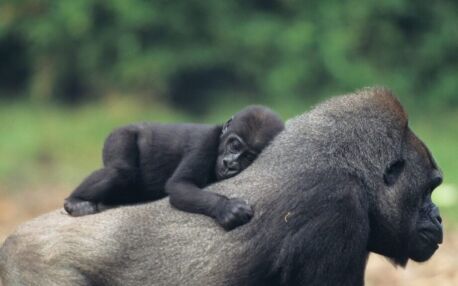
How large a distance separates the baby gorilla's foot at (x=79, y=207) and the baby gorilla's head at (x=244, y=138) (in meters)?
0.77

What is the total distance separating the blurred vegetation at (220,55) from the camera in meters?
14.8

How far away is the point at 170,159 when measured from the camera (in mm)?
6602

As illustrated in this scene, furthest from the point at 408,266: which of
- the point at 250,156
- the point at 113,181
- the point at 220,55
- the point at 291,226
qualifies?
the point at 220,55

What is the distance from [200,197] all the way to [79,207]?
741 mm

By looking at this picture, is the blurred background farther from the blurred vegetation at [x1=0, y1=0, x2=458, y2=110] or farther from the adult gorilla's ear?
the adult gorilla's ear

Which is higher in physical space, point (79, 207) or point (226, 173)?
point (226, 173)

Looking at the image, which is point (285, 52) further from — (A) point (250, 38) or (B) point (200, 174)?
(B) point (200, 174)

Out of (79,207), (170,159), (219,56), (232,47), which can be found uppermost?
(232,47)

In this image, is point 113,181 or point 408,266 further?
point 408,266

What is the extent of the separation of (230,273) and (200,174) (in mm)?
→ 829

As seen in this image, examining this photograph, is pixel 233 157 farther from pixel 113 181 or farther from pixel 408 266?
pixel 408 266

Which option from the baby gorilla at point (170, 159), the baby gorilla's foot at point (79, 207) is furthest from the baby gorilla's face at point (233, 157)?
the baby gorilla's foot at point (79, 207)

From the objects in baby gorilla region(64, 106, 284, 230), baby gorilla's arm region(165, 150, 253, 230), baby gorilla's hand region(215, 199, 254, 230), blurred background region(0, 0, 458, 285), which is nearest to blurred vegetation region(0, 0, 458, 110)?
blurred background region(0, 0, 458, 285)

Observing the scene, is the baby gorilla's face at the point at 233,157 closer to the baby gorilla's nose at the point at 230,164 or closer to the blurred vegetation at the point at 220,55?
the baby gorilla's nose at the point at 230,164
